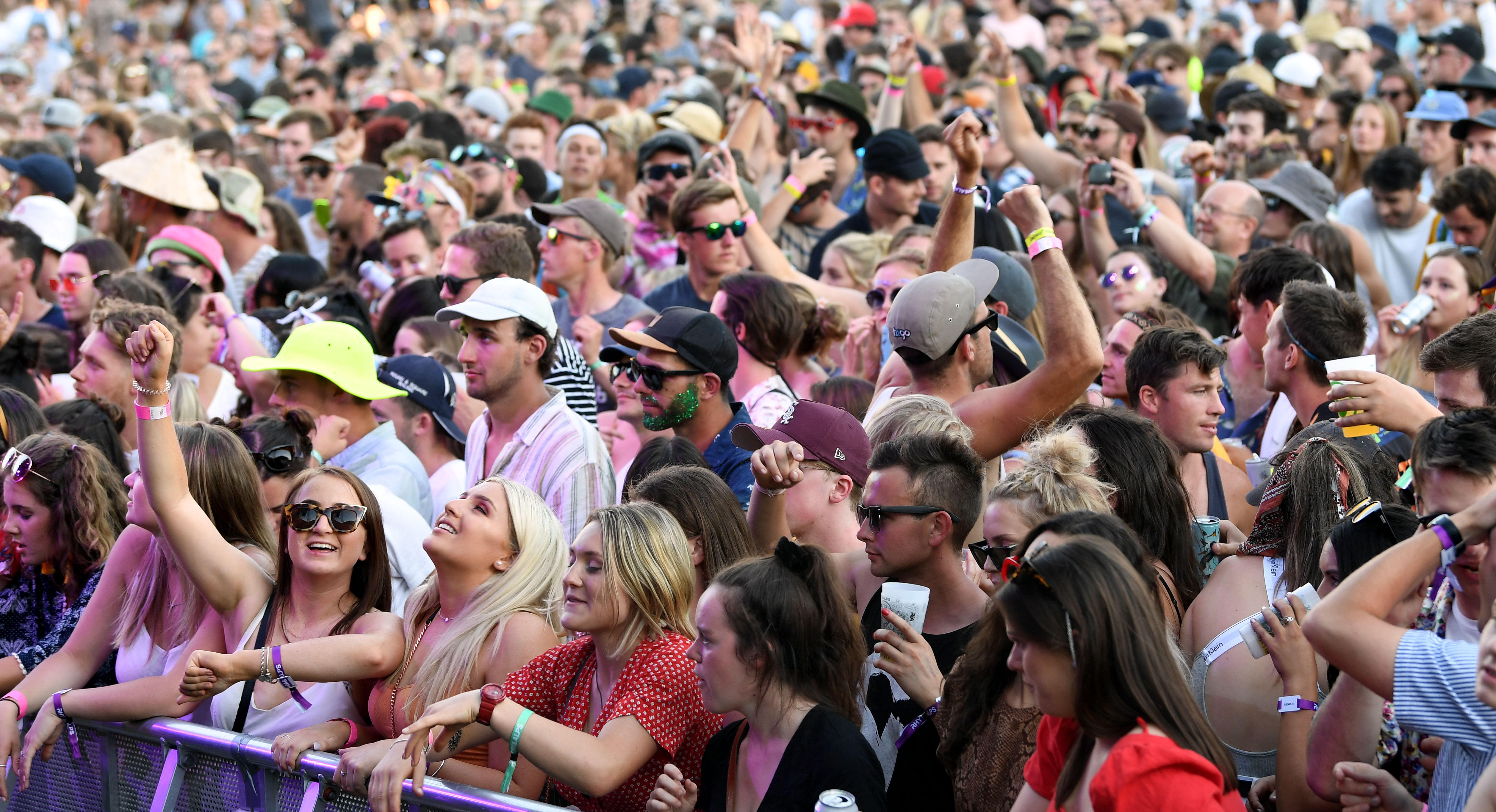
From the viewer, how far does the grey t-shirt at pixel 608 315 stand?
636 centimetres

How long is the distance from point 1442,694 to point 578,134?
7190 millimetres

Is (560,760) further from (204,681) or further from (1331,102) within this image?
(1331,102)

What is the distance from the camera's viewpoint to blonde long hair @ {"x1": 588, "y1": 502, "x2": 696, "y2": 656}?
11.0 ft

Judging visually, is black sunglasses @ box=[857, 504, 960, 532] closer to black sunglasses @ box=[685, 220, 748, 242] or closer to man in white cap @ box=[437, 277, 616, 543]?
man in white cap @ box=[437, 277, 616, 543]

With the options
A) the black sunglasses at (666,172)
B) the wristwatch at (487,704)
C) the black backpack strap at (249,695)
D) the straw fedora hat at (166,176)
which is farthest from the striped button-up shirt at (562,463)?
the straw fedora hat at (166,176)

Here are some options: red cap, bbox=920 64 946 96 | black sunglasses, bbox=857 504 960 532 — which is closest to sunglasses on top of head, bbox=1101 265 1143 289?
black sunglasses, bbox=857 504 960 532

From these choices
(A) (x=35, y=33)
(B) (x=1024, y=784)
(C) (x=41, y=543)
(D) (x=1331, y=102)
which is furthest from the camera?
(A) (x=35, y=33)

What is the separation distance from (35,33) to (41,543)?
657 inches

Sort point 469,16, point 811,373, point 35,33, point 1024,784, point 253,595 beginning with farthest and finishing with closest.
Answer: point 469,16
point 35,33
point 811,373
point 253,595
point 1024,784

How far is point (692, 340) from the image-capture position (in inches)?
181

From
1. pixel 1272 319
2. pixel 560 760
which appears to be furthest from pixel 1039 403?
pixel 560 760

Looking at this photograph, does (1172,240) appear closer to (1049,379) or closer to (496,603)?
(1049,379)

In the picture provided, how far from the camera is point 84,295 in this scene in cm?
712

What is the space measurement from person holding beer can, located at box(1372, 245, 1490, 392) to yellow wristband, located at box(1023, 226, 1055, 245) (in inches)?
76.9
